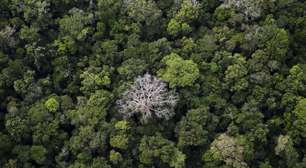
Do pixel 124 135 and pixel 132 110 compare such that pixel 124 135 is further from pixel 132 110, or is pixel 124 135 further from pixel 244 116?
pixel 244 116

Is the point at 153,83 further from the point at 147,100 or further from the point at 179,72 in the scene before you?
the point at 179,72

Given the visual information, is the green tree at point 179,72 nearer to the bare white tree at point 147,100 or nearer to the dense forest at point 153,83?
the dense forest at point 153,83

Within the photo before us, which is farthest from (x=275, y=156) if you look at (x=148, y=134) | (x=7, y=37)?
(x=7, y=37)

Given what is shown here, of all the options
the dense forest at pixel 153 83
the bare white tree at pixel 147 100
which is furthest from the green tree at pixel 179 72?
the bare white tree at pixel 147 100

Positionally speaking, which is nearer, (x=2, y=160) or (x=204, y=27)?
(x=2, y=160)

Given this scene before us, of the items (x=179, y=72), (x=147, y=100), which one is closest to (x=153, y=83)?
(x=147, y=100)
